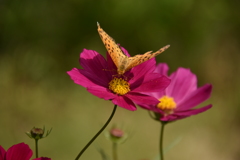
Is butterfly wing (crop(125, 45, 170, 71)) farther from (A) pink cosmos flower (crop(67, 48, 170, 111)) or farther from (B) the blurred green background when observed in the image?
(B) the blurred green background

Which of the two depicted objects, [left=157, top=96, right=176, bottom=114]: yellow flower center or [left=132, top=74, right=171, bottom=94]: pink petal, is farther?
[left=157, top=96, right=176, bottom=114]: yellow flower center

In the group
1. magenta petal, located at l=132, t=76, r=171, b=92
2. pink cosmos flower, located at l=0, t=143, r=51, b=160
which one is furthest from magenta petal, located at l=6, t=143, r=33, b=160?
magenta petal, located at l=132, t=76, r=171, b=92

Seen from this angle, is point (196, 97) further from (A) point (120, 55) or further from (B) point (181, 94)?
(A) point (120, 55)

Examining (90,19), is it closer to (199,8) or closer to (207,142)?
(199,8)

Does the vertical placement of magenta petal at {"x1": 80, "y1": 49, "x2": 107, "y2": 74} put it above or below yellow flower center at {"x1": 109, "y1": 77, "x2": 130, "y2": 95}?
above

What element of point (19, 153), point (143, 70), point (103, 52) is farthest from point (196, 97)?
point (103, 52)

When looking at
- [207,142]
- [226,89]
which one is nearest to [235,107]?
[226,89]
